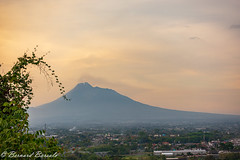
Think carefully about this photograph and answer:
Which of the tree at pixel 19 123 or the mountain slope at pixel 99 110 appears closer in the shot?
the tree at pixel 19 123

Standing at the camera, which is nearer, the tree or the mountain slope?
the tree

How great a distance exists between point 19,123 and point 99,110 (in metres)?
123

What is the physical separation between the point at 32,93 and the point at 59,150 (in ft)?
2.50

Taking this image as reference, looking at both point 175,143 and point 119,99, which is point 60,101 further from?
point 175,143

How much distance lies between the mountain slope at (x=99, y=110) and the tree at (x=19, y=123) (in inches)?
4240

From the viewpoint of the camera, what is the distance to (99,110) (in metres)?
124

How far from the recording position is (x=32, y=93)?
9.14ft

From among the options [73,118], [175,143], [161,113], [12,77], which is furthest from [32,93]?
[161,113]

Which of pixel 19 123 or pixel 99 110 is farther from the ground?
pixel 99 110

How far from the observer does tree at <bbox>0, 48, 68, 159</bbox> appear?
6.57ft

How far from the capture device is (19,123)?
7.32 ft

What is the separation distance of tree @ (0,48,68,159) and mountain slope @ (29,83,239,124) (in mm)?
107694

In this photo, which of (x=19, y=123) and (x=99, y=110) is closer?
(x=19, y=123)

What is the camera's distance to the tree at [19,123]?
2.00 metres
